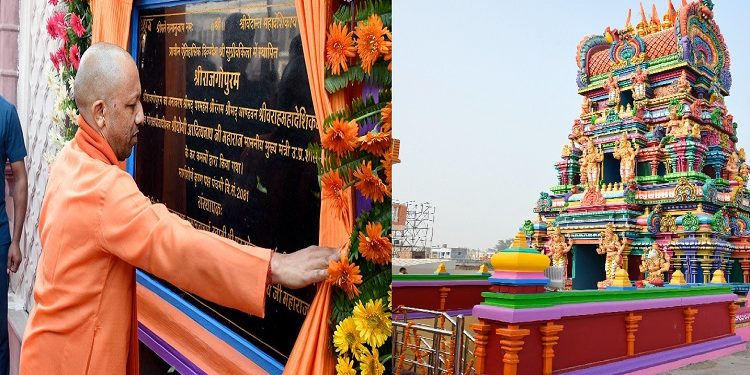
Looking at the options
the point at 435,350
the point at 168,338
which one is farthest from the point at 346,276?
the point at 435,350

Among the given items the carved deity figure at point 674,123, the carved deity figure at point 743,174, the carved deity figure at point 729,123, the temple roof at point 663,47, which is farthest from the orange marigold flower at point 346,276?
the carved deity figure at point 729,123

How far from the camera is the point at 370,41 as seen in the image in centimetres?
122

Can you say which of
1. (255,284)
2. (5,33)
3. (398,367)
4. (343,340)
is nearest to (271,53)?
(255,284)

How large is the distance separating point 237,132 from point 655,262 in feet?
14.6

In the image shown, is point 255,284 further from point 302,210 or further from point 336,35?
point 336,35

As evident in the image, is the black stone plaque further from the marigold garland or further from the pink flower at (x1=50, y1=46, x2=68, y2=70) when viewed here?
the pink flower at (x1=50, y1=46, x2=68, y2=70)

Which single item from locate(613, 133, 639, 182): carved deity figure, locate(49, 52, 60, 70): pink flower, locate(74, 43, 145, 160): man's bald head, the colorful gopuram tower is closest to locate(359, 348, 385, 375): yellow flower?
locate(74, 43, 145, 160): man's bald head

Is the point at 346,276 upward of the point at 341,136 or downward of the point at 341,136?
downward

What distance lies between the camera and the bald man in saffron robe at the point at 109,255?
1210mm

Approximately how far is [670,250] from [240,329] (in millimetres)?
4519

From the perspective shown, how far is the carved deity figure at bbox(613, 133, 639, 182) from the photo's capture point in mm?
5512

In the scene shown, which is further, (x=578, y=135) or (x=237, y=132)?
(x=578, y=135)

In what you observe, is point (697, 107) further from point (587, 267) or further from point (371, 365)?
point (371, 365)

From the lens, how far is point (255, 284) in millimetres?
1213
